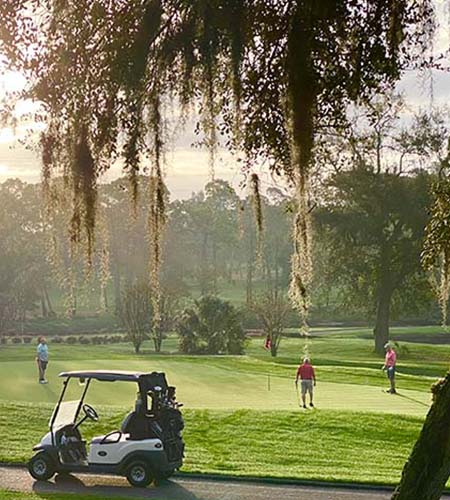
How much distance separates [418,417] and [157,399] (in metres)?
6.75

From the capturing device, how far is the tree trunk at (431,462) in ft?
15.5

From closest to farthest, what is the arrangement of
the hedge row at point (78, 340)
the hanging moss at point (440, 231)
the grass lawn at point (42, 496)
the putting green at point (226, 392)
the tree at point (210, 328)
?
the hanging moss at point (440, 231) → the grass lawn at point (42, 496) → the putting green at point (226, 392) → the tree at point (210, 328) → the hedge row at point (78, 340)

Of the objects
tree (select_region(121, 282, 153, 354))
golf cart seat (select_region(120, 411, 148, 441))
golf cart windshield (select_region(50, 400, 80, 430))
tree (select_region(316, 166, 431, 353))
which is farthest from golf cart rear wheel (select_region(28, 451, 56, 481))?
tree (select_region(121, 282, 153, 354))

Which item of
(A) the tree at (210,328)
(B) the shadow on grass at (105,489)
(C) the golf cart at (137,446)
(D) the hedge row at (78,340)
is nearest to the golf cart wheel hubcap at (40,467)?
(C) the golf cart at (137,446)

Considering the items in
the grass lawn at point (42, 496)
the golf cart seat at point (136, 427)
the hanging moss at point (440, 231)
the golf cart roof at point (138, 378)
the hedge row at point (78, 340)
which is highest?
the hanging moss at point (440, 231)

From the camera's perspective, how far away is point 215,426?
50.9ft

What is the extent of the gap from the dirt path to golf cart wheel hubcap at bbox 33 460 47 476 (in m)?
0.15

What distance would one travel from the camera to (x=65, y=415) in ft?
40.7

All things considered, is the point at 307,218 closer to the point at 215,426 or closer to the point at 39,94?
the point at 39,94

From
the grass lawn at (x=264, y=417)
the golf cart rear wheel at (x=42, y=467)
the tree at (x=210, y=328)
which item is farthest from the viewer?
the tree at (x=210, y=328)

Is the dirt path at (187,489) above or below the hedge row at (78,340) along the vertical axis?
below

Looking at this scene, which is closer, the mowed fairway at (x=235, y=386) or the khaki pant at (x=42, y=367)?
the mowed fairway at (x=235, y=386)

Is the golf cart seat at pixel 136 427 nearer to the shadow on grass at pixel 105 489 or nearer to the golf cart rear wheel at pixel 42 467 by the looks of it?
the shadow on grass at pixel 105 489

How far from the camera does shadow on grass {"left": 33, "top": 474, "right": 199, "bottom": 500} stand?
430 inches
